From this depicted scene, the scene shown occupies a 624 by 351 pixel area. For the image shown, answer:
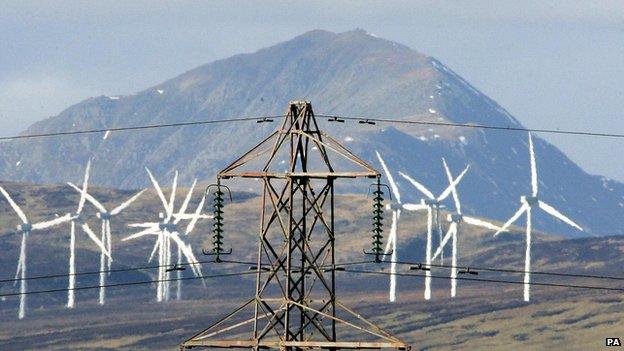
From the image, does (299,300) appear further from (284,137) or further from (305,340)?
(284,137)

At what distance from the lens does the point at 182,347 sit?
7938cm

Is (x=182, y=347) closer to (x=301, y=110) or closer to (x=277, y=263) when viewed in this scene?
(x=277, y=263)

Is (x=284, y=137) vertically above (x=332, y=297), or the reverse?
(x=284, y=137)

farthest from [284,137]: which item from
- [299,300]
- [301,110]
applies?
[299,300]

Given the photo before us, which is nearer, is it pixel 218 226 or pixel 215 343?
pixel 215 343

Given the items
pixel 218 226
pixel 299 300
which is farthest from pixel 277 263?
pixel 218 226

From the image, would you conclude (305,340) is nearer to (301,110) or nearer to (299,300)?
(299,300)

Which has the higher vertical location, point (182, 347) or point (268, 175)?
point (268, 175)

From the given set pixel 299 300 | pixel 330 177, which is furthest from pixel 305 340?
pixel 330 177

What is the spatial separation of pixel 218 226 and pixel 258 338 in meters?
11.1

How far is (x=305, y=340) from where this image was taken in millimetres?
81562

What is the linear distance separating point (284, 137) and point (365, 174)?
4.10 meters

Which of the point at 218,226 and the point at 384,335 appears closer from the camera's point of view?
the point at 384,335

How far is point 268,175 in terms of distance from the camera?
80312 mm
